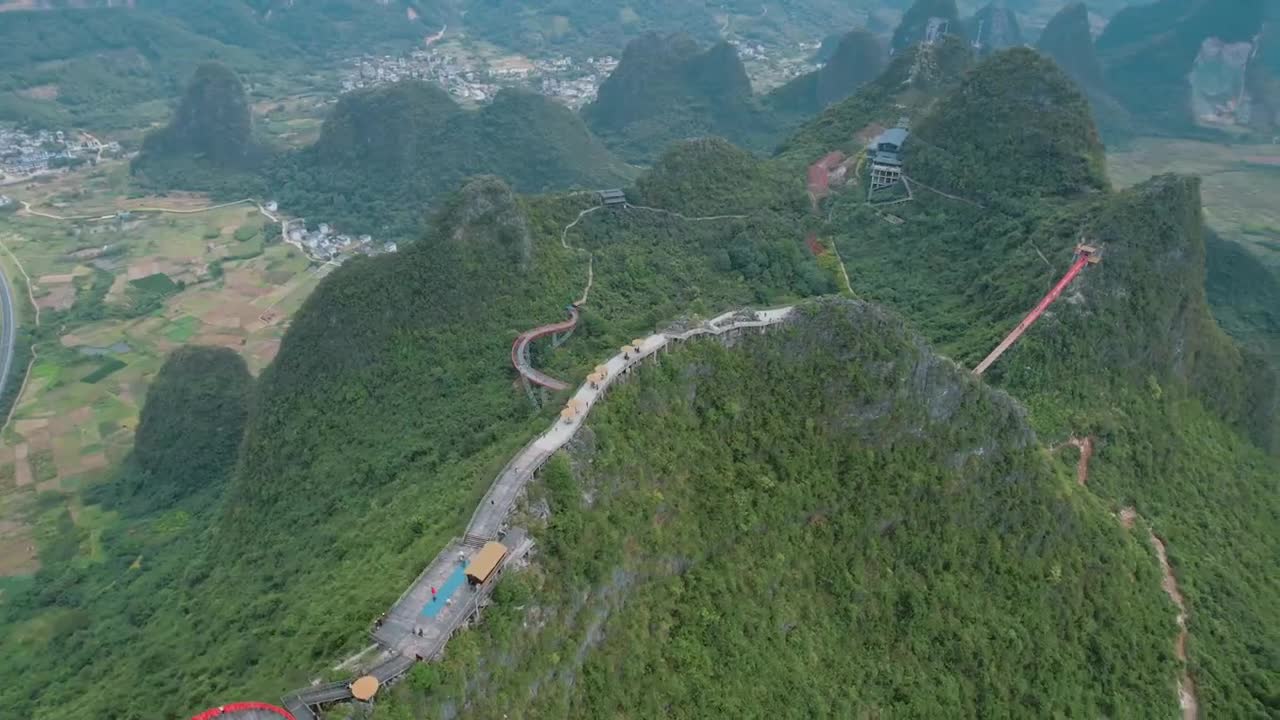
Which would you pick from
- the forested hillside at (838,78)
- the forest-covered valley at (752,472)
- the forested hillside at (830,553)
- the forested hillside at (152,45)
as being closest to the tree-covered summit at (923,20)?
the forested hillside at (838,78)

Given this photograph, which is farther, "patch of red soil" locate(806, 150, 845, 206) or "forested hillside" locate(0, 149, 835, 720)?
"patch of red soil" locate(806, 150, 845, 206)

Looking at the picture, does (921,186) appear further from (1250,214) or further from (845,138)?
(1250,214)

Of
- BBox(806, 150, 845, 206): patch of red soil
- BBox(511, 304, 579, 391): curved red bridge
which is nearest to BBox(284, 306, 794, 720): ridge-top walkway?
BBox(511, 304, 579, 391): curved red bridge

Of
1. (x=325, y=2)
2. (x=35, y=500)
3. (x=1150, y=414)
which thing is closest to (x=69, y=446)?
(x=35, y=500)

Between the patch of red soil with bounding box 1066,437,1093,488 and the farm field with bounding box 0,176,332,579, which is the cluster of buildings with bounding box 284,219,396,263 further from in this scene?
the patch of red soil with bounding box 1066,437,1093,488

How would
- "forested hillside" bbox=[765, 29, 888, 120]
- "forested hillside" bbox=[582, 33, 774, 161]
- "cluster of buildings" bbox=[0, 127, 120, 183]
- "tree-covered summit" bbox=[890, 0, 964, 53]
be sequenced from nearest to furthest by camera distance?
"cluster of buildings" bbox=[0, 127, 120, 183], "forested hillside" bbox=[582, 33, 774, 161], "forested hillside" bbox=[765, 29, 888, 120], "tree-covered summit" bbox=[890, 0, 964, 53]

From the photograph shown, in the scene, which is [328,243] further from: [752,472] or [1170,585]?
[1170,585]

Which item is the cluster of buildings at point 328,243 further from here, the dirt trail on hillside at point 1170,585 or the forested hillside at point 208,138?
the dirt trail on hillside at point 1170,585
